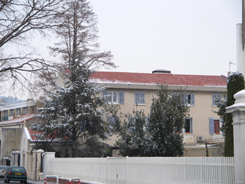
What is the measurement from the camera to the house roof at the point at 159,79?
44125 mm

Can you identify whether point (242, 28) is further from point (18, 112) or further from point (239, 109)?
point (18, 112)

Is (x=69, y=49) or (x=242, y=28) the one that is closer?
(x=242, y=28)

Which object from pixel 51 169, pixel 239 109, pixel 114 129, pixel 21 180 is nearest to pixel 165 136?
pixel 114 129

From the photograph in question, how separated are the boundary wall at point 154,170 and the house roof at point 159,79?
58.9 feet

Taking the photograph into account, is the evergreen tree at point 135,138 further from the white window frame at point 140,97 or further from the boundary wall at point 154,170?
the white window frame at point 140,97

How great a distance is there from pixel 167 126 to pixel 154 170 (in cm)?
1172

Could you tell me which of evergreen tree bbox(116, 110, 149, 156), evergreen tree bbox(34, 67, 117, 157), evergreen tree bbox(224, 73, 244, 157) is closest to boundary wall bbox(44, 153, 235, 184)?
evergreen tree bbox(224, 73, 244, 157)

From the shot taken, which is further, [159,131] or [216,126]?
[216,126]

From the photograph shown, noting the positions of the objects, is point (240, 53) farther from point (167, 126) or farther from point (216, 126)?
point (216, 126)

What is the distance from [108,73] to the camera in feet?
150

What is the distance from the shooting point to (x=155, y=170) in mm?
16641

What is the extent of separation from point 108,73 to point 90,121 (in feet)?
42.4

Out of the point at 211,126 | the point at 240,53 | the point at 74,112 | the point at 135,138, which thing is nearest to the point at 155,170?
the point at 240,53

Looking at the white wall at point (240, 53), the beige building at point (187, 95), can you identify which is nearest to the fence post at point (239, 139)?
the white wall at point (240, 53)
